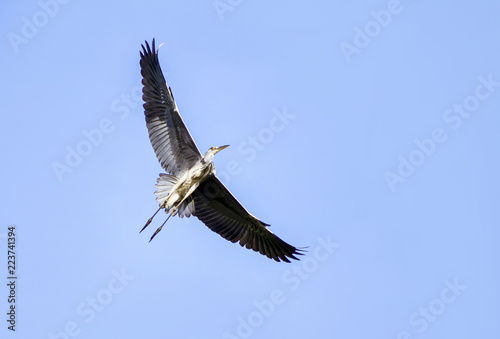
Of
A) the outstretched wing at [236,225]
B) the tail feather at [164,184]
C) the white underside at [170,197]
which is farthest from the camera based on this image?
the outstretched wing at [236,225]

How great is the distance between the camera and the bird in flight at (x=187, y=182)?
16062 millimetres

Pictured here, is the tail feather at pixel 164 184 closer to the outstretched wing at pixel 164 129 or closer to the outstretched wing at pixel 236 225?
the outstretched wing at pixel 164 129

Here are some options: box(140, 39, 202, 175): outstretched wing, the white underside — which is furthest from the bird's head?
the white underside

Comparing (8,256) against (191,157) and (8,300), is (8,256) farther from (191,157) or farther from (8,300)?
(191,157)

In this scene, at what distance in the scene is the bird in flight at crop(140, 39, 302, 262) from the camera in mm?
16062

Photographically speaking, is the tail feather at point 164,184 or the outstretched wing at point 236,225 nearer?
the tail feather at point 164,184

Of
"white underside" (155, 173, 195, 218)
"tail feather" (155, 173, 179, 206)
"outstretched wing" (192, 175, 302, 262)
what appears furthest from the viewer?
"outstretched wing" (192, 175, 302, 262)

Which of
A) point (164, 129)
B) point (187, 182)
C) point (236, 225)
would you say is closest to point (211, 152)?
point (187, 182)

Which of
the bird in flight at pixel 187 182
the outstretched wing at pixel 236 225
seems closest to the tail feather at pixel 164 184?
the bird in flight at pixel 187 182

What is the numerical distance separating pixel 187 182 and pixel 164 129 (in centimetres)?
149

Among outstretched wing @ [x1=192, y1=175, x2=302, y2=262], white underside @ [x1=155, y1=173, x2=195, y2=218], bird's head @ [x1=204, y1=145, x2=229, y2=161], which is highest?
bird's head @ [x1=204, y1=145, x2=229, y2=161]

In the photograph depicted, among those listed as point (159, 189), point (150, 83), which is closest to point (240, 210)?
point (159, 189)

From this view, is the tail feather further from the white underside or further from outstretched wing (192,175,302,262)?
outstretched wing (192,175,302,262)

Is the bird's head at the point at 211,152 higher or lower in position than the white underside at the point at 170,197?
higher
